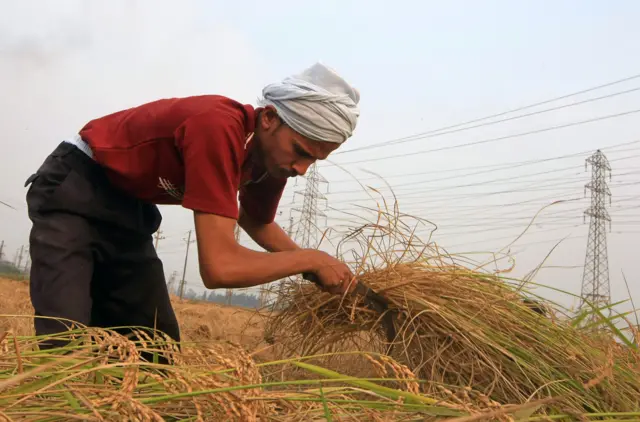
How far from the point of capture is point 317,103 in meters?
1.73

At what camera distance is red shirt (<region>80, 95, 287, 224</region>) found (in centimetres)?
154

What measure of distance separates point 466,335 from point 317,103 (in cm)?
84

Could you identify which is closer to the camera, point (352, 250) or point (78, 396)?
point (78, 396)

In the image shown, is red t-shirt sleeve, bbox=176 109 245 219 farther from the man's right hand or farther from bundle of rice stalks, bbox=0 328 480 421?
bundle of rice stalks, bbox=0 328 480 421

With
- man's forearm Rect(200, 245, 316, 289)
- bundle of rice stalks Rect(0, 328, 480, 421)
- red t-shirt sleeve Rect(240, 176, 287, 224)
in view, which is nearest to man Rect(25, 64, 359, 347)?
man's forearm Rect(200, 245, 316, 289)

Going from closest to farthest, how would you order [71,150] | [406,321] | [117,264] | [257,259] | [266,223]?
1. [257,259]
2. [406,321]
3. [71,150]
4. [117,264]
5. [266,223]

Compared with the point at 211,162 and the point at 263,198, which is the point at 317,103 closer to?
the point at 211,162

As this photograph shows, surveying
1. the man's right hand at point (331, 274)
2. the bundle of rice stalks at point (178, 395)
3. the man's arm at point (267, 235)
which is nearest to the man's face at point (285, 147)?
the man's right hand at point (331, 274)

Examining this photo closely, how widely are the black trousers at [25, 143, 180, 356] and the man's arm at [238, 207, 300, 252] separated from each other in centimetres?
38

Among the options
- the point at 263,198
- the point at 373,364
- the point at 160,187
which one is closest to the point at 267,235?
the point at 263,198

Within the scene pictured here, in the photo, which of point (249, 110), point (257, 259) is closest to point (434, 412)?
point (257, 259)

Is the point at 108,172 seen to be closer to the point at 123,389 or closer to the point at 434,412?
the point at 123,389

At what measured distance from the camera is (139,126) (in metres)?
1.79

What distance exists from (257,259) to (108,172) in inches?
25.9
